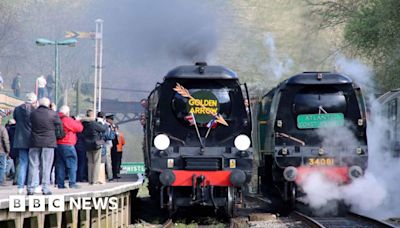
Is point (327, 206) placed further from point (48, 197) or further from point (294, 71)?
point (294, 71)

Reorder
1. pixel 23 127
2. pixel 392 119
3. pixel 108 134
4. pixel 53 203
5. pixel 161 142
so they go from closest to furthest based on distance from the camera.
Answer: pixel 53 203
pixel 23 127
pixel 161 142
pixel 108 134
pixel 392 119

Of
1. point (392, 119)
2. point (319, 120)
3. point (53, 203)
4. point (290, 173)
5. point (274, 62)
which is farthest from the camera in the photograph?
point (274, 62)

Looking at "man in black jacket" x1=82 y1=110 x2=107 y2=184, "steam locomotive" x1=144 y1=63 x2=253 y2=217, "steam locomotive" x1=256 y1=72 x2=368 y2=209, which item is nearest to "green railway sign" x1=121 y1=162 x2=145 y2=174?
"steam locomotive" x1=256 y1=72 x2=368 y2=209

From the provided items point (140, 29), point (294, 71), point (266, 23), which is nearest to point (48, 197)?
point (140, 29)

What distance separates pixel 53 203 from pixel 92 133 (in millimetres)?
4550

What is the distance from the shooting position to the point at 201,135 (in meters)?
14.6

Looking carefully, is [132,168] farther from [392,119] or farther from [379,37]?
[392,119]

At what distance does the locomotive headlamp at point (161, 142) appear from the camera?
1434cm

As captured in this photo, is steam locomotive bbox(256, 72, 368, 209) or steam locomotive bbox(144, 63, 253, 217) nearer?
steam locomotive bbox(144, 63, 253, 217)

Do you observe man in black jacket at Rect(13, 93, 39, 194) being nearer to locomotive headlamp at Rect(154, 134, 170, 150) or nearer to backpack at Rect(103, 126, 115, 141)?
locomotive headlamp at Rect(154, 134, 170, 150)

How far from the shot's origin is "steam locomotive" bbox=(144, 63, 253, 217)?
14.2 meters

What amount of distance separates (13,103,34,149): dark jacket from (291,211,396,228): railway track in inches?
204

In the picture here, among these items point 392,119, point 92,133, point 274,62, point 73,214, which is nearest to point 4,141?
point 92,133

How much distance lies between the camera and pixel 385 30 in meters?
25.7
